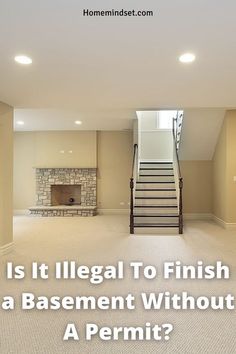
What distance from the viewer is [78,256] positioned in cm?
461

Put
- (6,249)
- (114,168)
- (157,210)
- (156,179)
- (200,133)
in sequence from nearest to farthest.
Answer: (6,249) → (157,210) → (200,133) → (156,179) → (114,168)

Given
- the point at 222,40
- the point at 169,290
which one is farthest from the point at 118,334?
the point at 222,40

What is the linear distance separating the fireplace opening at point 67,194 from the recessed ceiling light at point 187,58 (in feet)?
25.4

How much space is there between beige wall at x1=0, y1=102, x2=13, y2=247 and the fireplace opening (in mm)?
5304

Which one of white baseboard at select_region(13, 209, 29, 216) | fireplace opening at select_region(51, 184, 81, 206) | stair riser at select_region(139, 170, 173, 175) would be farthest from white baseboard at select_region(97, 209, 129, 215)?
white baseboard at select_region(13, 209, 29, 216)

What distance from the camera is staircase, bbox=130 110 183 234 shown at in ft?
21.8

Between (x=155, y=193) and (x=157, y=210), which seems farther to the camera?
(x=155, y=193)

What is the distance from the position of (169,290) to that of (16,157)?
8.51 m

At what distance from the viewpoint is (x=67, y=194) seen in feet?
35.6

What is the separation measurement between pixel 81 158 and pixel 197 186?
12.9ft

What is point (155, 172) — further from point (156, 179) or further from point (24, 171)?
point (24, 171)

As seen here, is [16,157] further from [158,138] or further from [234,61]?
[234,61]

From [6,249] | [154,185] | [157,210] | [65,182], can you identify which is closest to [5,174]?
[6,249]

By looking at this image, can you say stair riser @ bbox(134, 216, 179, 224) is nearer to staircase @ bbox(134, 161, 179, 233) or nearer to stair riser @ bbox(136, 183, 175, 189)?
staircase @ bbox(134, 161, 179, 233)
